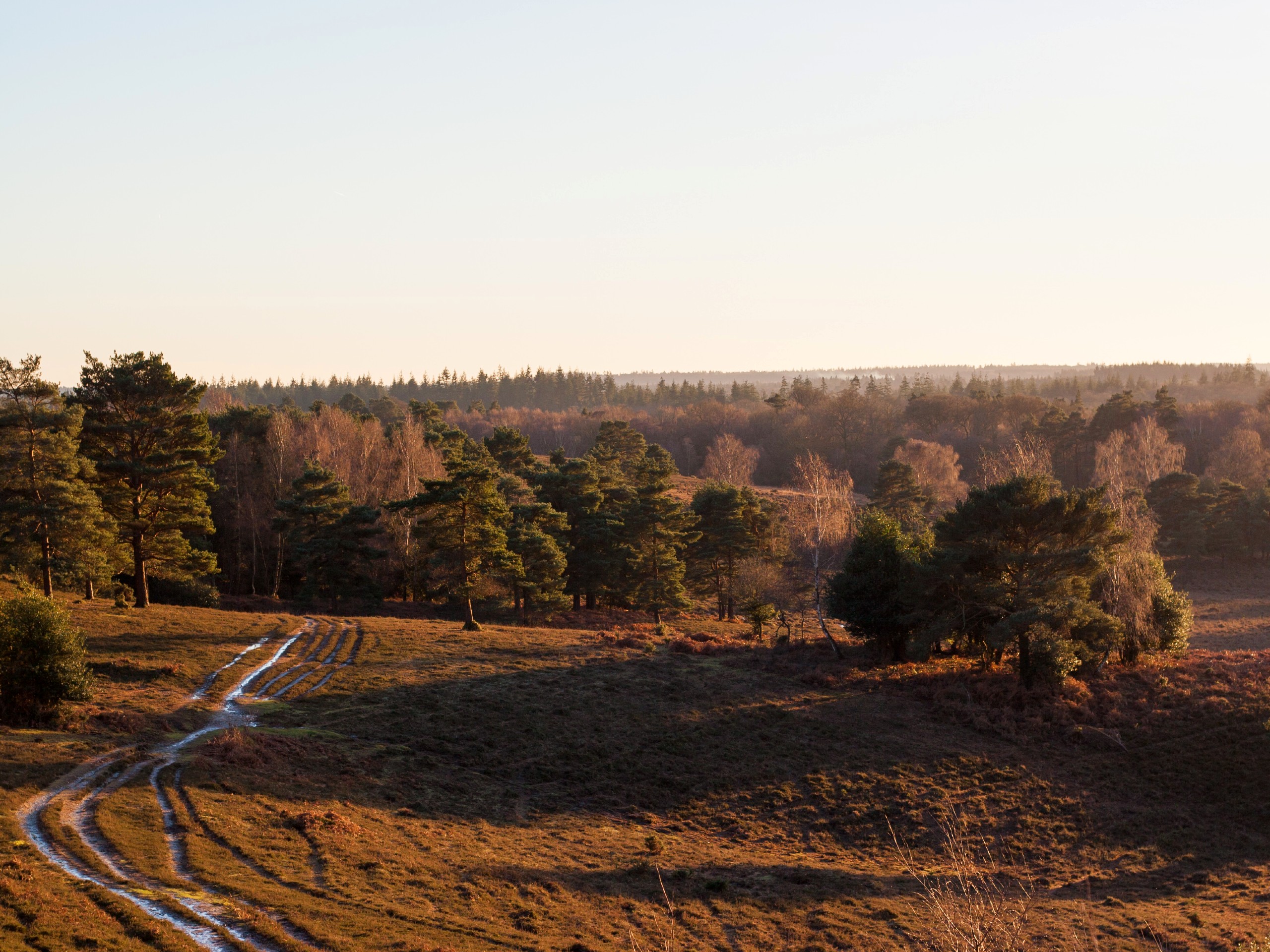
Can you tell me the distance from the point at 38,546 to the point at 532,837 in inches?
1291

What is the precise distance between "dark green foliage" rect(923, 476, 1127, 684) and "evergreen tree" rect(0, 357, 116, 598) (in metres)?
42.1

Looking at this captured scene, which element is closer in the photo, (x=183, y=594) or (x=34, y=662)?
(x=34, y=662)

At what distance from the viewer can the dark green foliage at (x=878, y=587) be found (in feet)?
148

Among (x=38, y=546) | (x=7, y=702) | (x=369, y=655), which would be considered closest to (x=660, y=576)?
(x=369, y=655)

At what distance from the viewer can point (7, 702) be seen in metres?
24.7

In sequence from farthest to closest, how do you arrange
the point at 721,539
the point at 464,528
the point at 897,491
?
1. the point at 897,491
2. the point at 721,539
3. the point at 464,528

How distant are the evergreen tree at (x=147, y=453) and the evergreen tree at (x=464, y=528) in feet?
37.9

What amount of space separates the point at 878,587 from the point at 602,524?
26.4m

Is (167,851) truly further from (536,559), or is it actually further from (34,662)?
(536,559)

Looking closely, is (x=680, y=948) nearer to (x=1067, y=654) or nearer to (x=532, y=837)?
(x=532, y=837)

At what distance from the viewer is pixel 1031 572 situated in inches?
1587

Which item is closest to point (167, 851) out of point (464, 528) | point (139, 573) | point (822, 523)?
point (464, 528)

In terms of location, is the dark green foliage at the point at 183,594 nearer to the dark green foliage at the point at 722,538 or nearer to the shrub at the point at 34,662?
the shrub at the point at 34,662

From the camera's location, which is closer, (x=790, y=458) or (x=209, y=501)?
(x=209, y=501)
